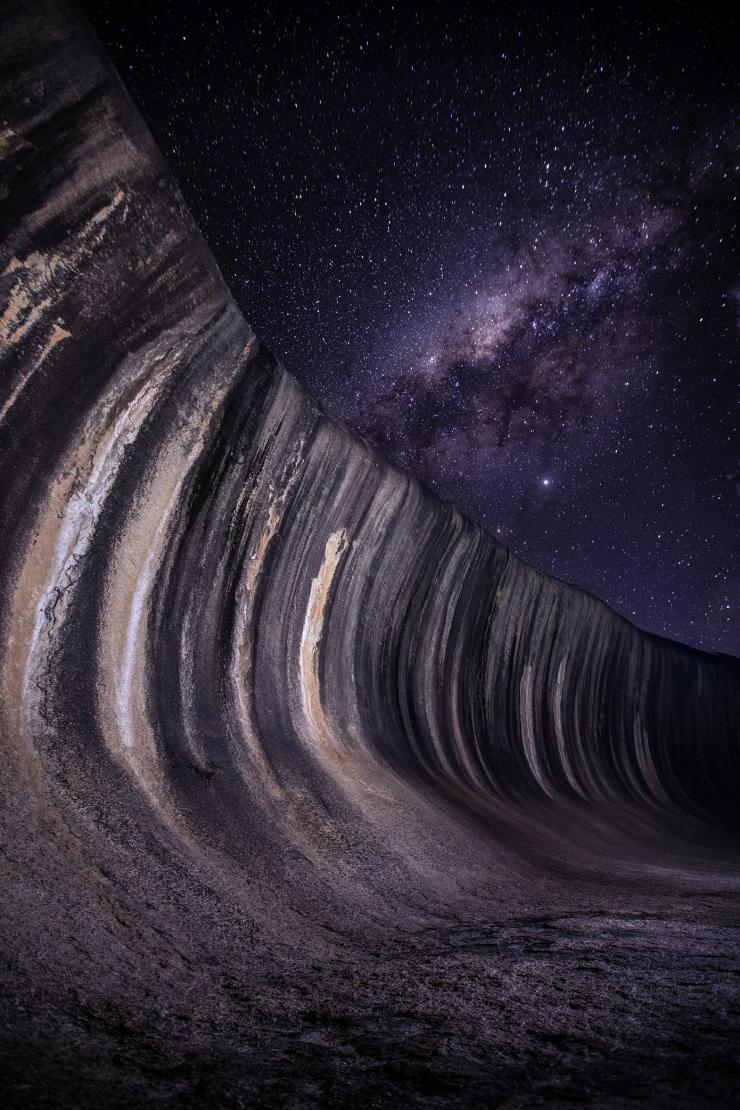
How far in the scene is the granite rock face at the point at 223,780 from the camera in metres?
0.98

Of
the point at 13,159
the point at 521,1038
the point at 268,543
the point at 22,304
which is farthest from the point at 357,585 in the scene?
the point at 521,1038

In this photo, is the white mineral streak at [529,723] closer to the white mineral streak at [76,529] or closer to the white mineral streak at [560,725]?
the white mineral streak at [560,725]

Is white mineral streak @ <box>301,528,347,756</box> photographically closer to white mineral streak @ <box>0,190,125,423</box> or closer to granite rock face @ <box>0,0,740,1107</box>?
granite rock face @ <box>0,0,740,1107</box>

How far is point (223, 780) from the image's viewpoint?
7.61 ft

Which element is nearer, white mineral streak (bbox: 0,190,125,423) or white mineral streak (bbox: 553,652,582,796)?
white mineral streak (bbox: 0,190,125,423)

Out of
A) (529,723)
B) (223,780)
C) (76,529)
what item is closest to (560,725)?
(529,723)

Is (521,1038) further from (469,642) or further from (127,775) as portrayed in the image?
(469,642)

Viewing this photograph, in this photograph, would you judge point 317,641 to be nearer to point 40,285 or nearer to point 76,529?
point 76,529

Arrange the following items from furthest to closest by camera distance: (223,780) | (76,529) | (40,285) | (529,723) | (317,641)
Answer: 1. (529,723)
2. (317,641)
3. (223,780)
4. (76,529)
5. (40,285)

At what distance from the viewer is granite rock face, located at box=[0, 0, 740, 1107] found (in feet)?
3.21

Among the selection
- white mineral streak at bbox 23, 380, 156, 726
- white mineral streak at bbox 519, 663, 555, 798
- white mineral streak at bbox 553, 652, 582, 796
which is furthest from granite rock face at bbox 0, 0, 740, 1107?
white mineral streak at bbox 553, 652, 582, 796

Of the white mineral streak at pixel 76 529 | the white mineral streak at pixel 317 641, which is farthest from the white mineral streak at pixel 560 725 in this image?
the white mineral streak at pixel 76 529

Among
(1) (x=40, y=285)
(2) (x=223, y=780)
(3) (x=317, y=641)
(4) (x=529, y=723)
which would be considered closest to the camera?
(1) (x=40, y=285)

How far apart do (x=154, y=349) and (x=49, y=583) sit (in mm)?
1027
